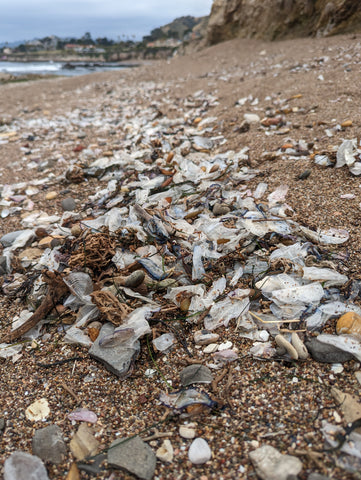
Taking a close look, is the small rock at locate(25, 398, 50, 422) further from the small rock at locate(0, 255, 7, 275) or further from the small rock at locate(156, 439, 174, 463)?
the small rock at locate(0, 255, 7, 275)

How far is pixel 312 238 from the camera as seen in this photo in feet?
7.23

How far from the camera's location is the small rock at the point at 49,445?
1349mm

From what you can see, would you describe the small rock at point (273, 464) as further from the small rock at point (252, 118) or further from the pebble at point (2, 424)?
the small rock at point (252, 118)

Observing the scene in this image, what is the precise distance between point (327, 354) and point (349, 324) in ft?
0.65

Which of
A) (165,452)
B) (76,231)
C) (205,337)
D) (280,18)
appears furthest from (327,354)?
(280,18)

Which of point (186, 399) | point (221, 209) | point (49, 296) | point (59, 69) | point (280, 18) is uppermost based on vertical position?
point (59, 69)

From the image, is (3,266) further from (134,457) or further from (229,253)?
(134,457)

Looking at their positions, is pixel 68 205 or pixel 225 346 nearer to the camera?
pixel 225 346

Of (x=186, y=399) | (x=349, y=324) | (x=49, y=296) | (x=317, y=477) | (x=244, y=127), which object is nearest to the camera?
(x=317, y=477)

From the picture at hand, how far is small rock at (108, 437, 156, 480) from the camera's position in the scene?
1246mm

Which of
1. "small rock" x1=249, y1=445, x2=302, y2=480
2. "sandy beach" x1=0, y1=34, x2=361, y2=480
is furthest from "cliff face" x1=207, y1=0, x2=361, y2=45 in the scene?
"small rock" x1=249, y1=445, x2=302, y2=480

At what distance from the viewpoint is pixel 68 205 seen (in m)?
3.48

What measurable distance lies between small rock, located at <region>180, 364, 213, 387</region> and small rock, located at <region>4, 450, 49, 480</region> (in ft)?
2.24

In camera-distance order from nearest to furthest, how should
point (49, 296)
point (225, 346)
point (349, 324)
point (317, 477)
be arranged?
point (317, 477), point (349, 324), point (225, 346), point (49, 296)
